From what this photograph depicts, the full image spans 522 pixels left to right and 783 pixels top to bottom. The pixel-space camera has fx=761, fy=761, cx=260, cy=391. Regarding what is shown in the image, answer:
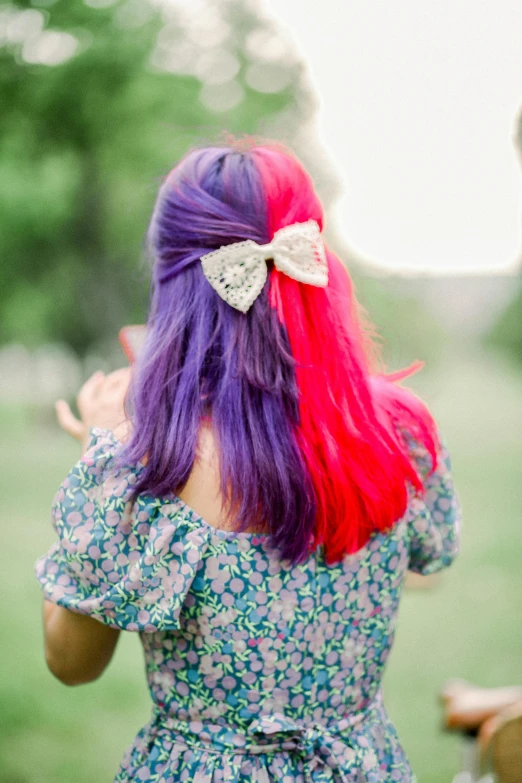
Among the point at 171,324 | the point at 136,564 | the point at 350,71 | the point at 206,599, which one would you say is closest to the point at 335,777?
the point at 206,599

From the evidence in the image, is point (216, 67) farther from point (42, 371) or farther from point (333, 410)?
point (333, 410)

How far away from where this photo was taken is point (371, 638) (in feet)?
3.99

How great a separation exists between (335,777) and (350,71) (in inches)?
310

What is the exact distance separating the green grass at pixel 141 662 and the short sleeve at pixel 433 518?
6.58ft

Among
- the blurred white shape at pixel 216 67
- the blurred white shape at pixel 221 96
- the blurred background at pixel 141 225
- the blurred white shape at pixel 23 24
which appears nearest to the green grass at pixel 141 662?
the blurred background at pixel 141 225

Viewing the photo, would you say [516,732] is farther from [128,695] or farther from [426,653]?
[426,653]

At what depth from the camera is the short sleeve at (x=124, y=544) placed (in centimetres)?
105

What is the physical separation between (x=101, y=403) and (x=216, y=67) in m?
9.43

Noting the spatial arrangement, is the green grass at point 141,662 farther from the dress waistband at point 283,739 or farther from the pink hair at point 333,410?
the pink hair at point 333,410

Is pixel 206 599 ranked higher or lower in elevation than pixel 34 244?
lower

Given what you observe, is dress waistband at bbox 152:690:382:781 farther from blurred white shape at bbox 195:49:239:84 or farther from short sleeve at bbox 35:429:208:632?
blurred white shape at bbox 195:49:239:84

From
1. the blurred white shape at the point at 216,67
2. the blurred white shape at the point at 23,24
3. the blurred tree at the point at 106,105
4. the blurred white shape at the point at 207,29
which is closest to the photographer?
the blurred white shape at the point at 23,24

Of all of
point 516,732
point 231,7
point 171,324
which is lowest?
point 516,732

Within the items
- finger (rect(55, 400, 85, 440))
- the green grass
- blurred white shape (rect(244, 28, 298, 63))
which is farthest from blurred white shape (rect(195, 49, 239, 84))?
finger (rect(55, 400, 85, 440))
